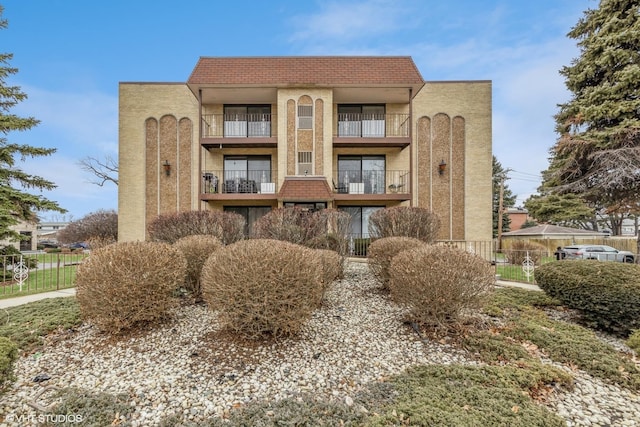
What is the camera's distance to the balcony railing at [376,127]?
1608 cm

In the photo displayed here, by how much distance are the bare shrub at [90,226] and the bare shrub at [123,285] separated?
2661cm

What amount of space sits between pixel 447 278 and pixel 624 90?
18367 millimetres

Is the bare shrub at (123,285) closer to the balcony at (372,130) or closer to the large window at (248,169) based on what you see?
the large window at (248,169)

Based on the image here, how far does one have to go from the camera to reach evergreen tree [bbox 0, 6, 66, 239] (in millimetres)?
11328

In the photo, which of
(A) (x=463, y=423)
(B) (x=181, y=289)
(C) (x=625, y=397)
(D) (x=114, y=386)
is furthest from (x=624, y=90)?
(D) (x=114, y=386)

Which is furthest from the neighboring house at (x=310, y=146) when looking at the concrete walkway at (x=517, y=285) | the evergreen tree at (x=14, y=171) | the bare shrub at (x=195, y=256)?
the bare shrub at (x=195, y=256)

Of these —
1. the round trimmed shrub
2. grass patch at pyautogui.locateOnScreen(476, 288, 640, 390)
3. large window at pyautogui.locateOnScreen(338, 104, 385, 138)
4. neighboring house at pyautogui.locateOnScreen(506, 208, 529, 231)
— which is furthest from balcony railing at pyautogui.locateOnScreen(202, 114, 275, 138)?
neighboring house at pyautogui.locateOnScreen(506, 208, 529, 231)

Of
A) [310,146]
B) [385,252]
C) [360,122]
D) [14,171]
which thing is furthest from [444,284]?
[14,171]

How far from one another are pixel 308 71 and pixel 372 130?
4.61 m

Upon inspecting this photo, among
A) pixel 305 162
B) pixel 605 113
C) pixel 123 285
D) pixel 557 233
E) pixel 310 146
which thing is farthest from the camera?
pixel 557 233

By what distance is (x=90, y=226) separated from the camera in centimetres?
2778

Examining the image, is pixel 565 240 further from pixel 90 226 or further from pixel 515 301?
pixel 90 226

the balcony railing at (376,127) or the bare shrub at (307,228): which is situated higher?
the balcony railing at (376,127)

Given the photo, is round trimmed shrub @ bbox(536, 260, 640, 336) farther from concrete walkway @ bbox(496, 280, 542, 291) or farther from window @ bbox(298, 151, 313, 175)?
window @ bbox(298, 151, 313, 175)
